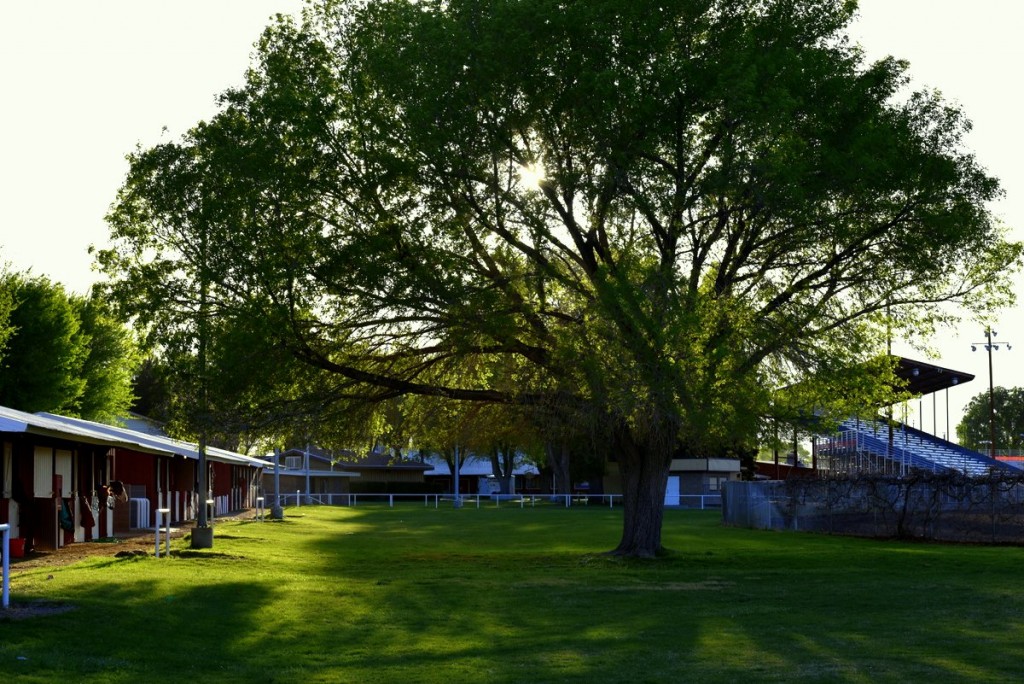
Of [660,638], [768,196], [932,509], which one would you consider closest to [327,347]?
[768,196]

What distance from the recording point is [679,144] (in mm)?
27297

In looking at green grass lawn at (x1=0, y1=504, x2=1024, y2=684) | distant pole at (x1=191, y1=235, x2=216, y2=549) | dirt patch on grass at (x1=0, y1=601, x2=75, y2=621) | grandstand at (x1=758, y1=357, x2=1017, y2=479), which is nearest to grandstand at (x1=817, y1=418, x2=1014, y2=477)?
grandstand at (x1=758, y1=357, x2=1017, y2=479)

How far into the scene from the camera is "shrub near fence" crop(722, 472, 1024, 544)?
39.7m

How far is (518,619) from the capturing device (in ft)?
60.5

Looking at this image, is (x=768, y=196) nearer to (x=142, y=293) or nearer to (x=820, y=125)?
(x=820, y=125)

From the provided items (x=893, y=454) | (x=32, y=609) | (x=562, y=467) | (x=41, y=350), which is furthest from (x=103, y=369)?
(x=32, y=609)

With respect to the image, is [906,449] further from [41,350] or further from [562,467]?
[41,350]

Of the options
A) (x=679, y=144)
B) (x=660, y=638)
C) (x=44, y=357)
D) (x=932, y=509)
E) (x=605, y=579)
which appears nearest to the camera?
(x=660, y=638)

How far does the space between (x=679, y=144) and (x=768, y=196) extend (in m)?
2.25

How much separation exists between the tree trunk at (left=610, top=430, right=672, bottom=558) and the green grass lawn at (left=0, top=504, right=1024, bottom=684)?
754 mm

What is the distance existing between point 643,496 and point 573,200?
24.1 ft

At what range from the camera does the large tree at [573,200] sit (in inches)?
1034

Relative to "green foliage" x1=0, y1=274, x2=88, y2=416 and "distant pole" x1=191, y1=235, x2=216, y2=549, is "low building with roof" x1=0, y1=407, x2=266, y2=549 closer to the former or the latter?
"distant pole" x1=191, y1=235, x2=216, y2=549

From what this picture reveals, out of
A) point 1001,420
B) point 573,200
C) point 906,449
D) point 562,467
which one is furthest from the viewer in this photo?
point 1001,420
